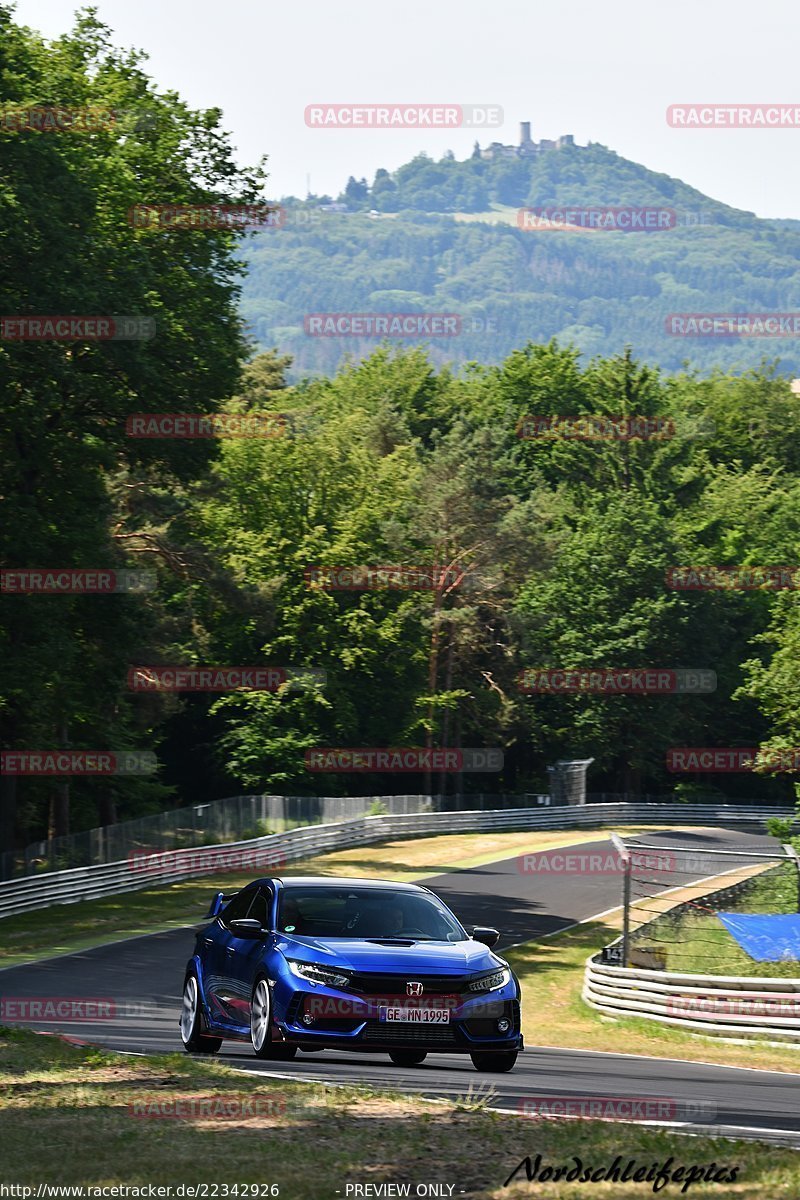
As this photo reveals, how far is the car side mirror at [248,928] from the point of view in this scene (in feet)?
42.4

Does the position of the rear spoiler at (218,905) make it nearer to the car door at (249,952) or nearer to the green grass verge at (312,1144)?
the car door at (249,952)

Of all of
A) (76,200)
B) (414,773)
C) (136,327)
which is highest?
(76,200)

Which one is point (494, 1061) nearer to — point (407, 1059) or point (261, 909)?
point (407, 1059)

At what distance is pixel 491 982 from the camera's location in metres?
12.4

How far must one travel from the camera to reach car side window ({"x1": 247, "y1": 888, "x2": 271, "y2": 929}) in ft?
43.3

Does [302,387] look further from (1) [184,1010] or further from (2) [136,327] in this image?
(1) [184,1010]

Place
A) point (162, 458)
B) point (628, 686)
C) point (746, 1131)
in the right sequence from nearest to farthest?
point (746, 1131), point (162, 458), point (628, 686)

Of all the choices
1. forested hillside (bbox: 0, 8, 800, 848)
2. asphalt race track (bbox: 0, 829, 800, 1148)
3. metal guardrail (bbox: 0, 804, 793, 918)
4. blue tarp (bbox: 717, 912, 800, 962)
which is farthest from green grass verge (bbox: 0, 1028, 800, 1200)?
metal guardrail (bbox: 0, 804, 793, 918)

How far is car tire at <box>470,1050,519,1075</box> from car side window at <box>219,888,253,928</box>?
2.30 meters

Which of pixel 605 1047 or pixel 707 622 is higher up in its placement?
pixel 707 622

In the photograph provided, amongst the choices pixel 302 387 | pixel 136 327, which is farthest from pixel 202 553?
pixel 302 387

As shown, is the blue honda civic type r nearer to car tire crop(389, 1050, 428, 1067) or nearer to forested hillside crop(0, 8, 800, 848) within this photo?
car tire crop(389, 1050, 428, 1067)

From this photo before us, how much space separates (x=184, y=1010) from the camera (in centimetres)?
1451

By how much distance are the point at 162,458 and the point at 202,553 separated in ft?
34.5
